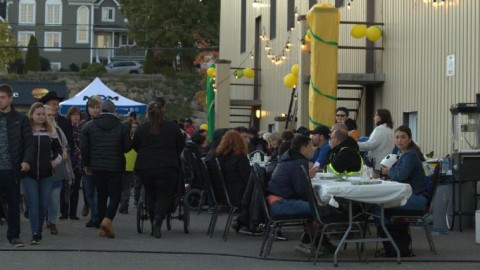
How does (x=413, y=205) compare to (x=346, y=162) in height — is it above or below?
below

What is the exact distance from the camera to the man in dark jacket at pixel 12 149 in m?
12.8

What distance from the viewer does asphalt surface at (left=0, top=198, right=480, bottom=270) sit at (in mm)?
11539

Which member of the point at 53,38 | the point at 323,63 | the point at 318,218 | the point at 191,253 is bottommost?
the point at 191,253

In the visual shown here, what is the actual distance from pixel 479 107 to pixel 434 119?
2913mm

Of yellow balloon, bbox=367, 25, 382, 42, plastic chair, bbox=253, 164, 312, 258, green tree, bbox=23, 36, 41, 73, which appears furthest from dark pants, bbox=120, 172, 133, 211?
green tree, bbox=23, 36, 41, 73

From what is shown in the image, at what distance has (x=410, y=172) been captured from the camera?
12430mm

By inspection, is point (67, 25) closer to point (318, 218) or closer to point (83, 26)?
point (83, 26)

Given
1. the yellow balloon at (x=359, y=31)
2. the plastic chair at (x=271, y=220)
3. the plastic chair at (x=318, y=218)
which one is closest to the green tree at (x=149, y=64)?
the yellow balloon at (x=359, y=31)

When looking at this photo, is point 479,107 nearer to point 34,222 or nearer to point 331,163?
point 331,163

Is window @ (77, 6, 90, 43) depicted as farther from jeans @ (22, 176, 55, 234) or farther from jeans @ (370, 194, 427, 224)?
jeans @ (370, 194, 427, 224)

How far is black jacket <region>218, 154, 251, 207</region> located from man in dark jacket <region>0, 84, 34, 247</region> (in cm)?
298

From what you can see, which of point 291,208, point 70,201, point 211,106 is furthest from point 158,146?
point 211,106

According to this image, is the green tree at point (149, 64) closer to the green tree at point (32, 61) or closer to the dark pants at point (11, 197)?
the green tree at point (32, 61)

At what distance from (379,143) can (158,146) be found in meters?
3.64
